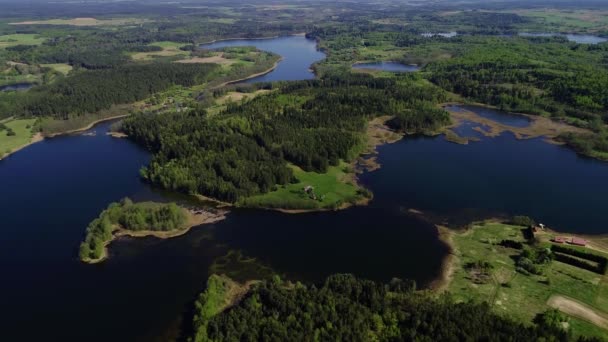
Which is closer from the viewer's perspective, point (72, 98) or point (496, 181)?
point (496, 181)

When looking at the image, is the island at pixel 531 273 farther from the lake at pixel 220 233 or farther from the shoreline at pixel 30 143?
the shoreline at pixel 30 143

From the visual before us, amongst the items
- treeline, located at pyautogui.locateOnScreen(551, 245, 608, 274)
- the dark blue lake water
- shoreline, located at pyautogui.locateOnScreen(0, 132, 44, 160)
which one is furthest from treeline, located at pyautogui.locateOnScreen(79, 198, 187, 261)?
the dark blue lake water

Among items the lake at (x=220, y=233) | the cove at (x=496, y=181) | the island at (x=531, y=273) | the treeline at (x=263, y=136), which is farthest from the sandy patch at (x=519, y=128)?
the island at (x=531, y=273)

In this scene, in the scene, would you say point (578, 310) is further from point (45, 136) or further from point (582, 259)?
point (45, 136)

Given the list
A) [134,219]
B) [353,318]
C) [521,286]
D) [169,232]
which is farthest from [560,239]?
[134,219]

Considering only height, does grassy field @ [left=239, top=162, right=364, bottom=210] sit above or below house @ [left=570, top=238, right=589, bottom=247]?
above

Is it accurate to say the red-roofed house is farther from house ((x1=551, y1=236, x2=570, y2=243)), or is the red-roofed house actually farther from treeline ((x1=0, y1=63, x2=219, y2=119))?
treeline ((x1=0, y1=63, x2=219, y2=119))
